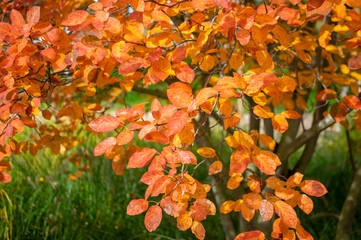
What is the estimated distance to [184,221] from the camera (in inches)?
47.4

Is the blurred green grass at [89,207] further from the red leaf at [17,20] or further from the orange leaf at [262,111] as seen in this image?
the red leaf at [17,20]

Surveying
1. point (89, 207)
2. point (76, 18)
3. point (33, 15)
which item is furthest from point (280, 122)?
point (89, 207)

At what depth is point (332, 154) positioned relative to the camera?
173 inches

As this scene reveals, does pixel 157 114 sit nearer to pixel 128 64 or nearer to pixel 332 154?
pixel 128 64

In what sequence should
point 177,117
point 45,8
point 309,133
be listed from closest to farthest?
point 177,117 → point 45,8 → point 309,133

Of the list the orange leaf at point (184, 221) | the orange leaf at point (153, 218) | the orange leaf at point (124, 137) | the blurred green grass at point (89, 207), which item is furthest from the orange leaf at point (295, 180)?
the blurred green grass at point (89, 207)

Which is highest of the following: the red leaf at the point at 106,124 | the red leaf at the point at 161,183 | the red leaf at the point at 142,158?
the red leaf at the point at 106,124

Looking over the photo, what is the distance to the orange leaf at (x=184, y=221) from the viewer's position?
1.20 metres

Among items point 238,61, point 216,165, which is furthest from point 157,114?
point 238,61

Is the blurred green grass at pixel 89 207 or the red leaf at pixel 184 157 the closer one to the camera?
the red leaf at pixel 184 157

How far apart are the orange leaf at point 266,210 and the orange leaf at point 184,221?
242 millimetres

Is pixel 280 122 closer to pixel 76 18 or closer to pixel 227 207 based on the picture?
pixel 227 207

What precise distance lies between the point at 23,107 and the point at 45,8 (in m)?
0.73

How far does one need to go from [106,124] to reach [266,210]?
599mm
